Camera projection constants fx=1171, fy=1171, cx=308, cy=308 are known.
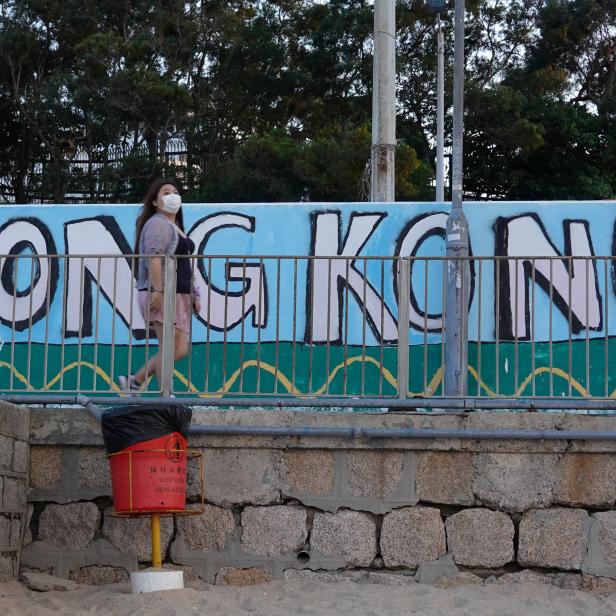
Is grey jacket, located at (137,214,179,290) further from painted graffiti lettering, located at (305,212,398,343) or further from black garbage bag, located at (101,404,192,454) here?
black garbage bag, located at (101,404,192,454)

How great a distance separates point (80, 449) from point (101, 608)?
1194mm

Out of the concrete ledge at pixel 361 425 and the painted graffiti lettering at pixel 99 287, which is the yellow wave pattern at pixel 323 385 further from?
the painted graffiti lettering at pixel 99 287

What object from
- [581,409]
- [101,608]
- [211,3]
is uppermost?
[211,3]

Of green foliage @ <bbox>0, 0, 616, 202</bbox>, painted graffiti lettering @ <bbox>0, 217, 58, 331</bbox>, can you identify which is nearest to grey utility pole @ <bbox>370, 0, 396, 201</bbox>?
painted graffiti lettering @ <bbox>0, 217, 58, 331</bbox>

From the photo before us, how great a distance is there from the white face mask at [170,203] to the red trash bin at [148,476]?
192cm

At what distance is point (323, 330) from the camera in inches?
309

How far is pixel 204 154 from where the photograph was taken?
33156mm

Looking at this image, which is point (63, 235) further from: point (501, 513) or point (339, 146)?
point (339, 146)

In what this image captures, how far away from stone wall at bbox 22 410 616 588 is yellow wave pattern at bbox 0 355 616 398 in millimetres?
243

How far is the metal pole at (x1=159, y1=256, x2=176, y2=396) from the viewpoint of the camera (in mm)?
7336

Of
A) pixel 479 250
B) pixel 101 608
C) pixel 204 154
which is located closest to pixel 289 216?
pixel 479 250

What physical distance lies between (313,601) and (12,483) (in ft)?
6.46

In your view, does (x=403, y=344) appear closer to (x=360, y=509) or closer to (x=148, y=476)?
(x=360, y=509)

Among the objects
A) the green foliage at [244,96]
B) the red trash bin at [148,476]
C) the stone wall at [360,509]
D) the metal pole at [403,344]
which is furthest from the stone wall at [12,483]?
the green foliage at [244,96]
